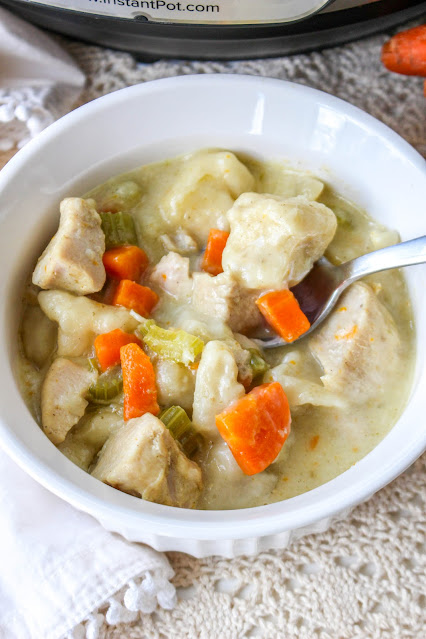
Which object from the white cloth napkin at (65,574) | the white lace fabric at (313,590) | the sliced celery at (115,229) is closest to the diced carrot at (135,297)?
the sliced celery at (115,229)

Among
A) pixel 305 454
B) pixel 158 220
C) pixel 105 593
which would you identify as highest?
pixel 158 220

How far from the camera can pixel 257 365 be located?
2.26 meters

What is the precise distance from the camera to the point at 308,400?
220 centimetres

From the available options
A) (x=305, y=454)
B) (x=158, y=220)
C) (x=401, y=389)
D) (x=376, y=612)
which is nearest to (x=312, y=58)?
(x=158, y=220)

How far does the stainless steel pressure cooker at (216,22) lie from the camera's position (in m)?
2.30

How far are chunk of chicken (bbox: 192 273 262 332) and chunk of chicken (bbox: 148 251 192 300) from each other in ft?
0.09

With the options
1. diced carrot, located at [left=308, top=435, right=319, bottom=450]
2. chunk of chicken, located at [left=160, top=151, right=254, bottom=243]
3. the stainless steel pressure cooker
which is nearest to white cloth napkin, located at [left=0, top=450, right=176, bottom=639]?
diced carrot, located at [left=308, top=435, right=319, bottom=450]

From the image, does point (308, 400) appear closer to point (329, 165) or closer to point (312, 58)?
point (329, 165)

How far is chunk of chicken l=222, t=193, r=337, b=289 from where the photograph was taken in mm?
2262

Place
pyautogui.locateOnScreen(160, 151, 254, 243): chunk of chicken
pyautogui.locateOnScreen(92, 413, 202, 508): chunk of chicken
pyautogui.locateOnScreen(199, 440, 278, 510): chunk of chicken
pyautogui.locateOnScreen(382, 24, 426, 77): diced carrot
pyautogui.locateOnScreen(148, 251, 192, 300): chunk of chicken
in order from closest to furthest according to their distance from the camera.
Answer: pyautogui.locateOnScreen(92, 413, 202, 508): chunk of chicken < pyautogui.locateOnScreen(199, 440, 278, 510): chunk of chicken < pyautogui.locateOnScreen(148, 251, 192, 300): chunk of chicken < pyautogui.locateOnScreen(160, 151, 254, 243): chunk of chicken < pyautogui.locateOnScreen(382, 24, 426, 77): diced carrot

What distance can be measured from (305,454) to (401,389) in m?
0.35

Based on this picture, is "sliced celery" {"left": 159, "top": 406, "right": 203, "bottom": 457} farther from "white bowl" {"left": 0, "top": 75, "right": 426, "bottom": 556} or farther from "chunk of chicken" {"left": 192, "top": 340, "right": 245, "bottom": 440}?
"white bowl" {"left": 0, "top": 75, "right": 426, "bottom": 556}

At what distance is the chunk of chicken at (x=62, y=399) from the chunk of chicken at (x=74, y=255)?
239 millimetres

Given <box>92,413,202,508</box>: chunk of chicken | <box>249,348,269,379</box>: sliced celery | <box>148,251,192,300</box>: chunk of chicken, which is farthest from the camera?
<box>148,251,192,300</box>: chunk of chicken
